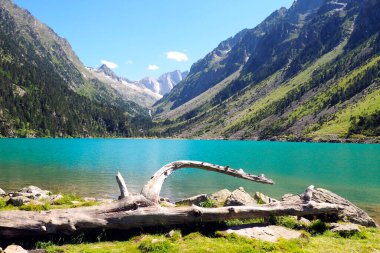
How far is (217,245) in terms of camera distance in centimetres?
1562

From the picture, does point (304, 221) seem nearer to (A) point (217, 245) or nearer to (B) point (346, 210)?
(B) point (346, 210)

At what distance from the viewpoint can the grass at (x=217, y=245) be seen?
14992 millimetres

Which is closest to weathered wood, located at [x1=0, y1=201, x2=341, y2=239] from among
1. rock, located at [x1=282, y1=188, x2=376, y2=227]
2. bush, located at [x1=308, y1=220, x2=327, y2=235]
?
bush, located at [x1=308, y1=220, x2=327, y2=235]

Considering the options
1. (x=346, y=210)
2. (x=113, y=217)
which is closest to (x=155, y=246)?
(x=113, y=217)

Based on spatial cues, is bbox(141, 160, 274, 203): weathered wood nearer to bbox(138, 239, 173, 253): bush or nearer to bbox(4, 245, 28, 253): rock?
bbox(138, 239, 173, 253): bush

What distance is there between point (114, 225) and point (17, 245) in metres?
4.24

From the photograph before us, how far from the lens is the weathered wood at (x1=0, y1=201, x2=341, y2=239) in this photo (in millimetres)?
15484

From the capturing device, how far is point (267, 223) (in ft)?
63.4

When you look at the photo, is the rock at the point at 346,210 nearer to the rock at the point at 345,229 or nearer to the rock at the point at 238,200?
the rock at the point at 345,229

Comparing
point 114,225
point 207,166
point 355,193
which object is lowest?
point 355,193

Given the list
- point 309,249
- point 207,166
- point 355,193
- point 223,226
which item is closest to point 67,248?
point 223,226

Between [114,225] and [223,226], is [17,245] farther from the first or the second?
[223,226]

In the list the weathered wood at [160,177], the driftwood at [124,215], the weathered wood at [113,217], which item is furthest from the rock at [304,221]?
the weathered wood at [160,177]

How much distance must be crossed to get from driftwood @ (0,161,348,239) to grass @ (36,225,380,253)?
0.81m
